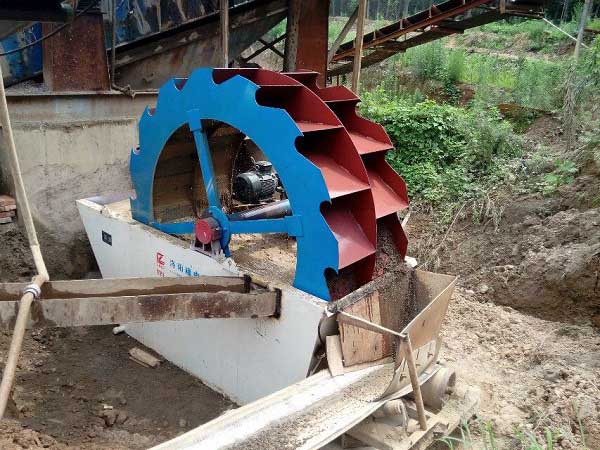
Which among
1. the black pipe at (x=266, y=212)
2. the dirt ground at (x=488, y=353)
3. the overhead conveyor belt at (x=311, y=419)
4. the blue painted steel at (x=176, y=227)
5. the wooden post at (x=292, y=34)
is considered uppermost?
the wooden post at (x=292, y=34)

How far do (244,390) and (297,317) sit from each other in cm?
84

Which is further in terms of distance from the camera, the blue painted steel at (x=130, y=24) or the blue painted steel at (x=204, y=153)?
the blue painted steel at (x=130, y=24)

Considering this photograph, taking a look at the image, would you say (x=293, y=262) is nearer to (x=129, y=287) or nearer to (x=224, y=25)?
(x=129, y=287)

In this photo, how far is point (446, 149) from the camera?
23.8 feet

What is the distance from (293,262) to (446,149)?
13.0 feet

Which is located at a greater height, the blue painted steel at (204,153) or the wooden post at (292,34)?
the wooden post at (292,34)

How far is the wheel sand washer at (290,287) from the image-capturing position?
2906mm

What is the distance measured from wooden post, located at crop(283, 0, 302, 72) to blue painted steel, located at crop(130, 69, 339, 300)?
2457 mm

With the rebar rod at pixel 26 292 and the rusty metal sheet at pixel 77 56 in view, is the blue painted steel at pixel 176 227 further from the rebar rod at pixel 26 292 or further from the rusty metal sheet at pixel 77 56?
the rusty metal sheet at pixel 77 56

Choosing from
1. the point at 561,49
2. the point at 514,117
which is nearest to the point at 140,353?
the point at 514,117

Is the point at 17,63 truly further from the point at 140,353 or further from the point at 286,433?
the point at 286,433

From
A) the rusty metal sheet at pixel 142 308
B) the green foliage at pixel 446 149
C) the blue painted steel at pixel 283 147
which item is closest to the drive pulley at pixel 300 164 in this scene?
the blue painted steel at pixel 283 147

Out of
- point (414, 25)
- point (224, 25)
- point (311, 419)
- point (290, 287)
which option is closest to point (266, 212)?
point (290, 287)

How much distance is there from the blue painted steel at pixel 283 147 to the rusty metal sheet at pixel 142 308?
31 cm
